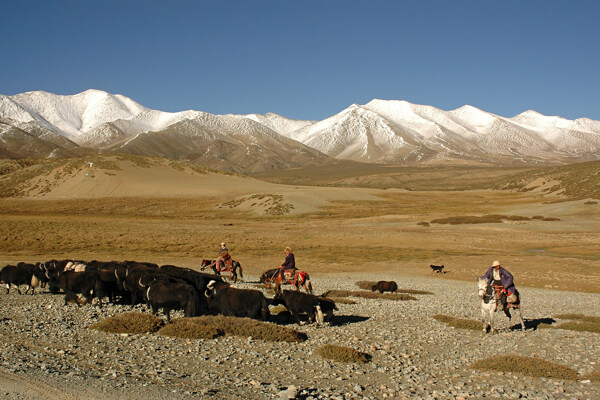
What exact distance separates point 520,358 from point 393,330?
4377 millimetres

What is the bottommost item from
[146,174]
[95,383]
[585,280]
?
[585,280]

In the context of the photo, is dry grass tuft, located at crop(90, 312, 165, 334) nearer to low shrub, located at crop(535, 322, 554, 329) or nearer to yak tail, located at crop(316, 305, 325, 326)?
yak tail, located at crop(316, 305, 325, 326)

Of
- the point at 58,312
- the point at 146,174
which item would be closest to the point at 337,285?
the point at 58,312

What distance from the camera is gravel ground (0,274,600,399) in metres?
9.49

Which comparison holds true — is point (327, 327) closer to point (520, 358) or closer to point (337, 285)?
point (520, 358)

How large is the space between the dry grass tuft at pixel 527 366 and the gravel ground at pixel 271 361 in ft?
0.87

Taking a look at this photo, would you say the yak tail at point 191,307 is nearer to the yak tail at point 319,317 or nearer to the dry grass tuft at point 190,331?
the dry grass tuft at point 190,331

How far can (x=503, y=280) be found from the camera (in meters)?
15.6

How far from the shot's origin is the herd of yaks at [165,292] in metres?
15.8

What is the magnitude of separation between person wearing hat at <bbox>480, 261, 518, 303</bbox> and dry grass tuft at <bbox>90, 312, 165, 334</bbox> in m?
10.2

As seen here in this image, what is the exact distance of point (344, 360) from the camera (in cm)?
1209

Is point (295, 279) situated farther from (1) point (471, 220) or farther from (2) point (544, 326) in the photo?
(1) point (471, 220)

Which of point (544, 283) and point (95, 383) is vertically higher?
point (95, 383)

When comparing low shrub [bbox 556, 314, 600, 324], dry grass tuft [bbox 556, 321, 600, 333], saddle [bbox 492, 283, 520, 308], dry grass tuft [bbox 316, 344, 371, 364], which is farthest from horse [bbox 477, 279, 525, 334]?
dry grass tuft [bbox 316, 344, 371, 364]
